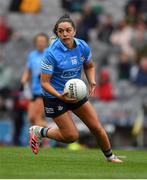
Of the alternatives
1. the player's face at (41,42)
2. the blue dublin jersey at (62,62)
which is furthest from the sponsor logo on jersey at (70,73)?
the player's face at (41,42)

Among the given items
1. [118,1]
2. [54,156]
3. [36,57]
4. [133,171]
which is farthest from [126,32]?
[133,171]

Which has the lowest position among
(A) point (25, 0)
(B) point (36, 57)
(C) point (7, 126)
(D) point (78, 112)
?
(C) point (7, 126)

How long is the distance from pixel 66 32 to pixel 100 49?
1352 cm

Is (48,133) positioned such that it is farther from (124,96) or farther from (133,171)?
(124,96)

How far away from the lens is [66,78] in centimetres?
1269

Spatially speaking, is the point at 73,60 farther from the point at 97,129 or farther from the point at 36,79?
the point at 36,79

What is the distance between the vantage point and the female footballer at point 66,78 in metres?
12.5

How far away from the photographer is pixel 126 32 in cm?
2592

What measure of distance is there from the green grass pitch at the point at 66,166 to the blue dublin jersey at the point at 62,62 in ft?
3.57

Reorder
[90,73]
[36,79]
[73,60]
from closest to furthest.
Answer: [73,60], [90,73], [36,79]

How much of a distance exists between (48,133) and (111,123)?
9533 mm

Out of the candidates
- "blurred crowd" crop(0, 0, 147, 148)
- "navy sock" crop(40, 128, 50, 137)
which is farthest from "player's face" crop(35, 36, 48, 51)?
"blurred crowd" crop(0, 0, 147, 148)

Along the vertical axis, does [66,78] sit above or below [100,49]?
above

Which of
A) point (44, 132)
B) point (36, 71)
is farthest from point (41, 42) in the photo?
point (44, 132)
